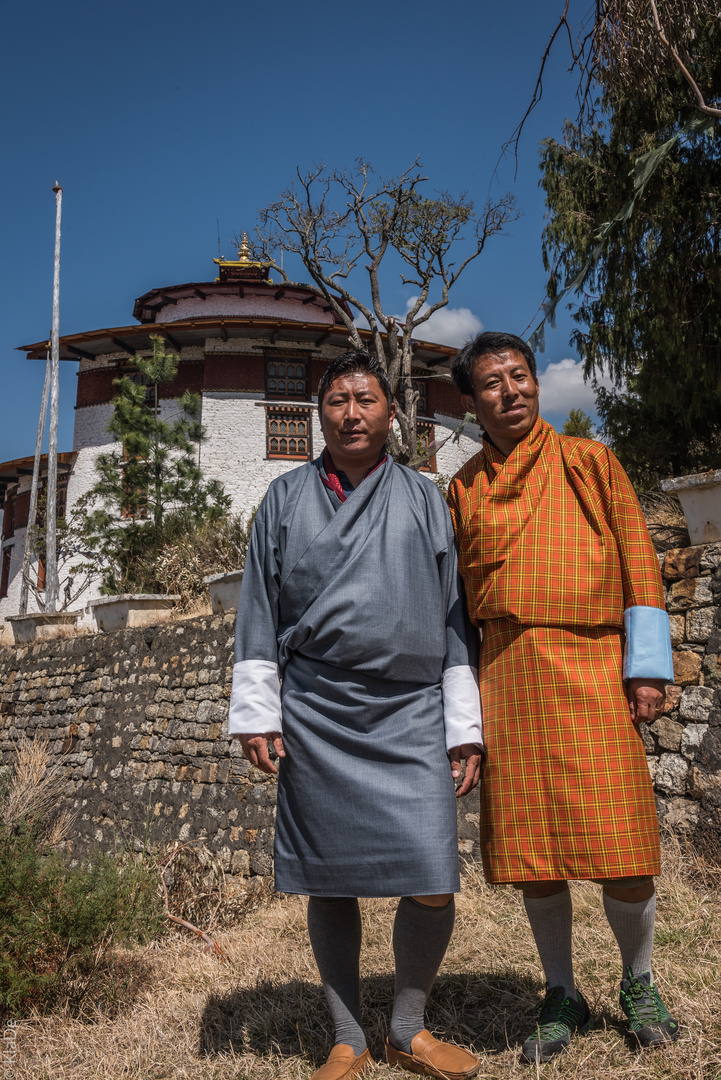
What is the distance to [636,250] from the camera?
766cm

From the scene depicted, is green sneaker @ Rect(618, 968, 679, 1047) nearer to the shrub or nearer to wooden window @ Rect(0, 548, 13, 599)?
the shrub

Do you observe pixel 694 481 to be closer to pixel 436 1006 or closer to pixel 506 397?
pixel 506 397

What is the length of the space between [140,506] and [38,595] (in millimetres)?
5657

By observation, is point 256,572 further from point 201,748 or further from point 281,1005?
point 201,748

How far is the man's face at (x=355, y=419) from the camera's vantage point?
2322 mm

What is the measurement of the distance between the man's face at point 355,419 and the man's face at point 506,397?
315 millimetres

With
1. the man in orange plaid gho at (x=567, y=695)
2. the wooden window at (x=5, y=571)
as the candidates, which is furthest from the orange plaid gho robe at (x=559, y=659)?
the wooden window at (x=5, y=571)

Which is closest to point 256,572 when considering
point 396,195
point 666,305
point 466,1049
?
point 466,1049

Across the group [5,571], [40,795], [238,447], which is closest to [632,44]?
[40,795]

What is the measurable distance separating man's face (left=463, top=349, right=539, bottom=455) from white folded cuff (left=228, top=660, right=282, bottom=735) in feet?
3.20

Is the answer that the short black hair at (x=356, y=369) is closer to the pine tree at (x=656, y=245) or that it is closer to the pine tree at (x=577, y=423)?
the pine tree at (x=656, y=245)

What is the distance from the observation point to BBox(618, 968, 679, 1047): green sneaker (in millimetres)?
2010

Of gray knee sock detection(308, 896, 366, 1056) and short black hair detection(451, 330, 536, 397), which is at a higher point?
short black hair detection(451, 330, 536, 397)

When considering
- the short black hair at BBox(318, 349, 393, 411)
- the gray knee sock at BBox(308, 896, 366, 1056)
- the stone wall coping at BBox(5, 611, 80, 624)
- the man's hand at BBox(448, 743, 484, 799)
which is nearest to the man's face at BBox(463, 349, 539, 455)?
the short black hair at BBox(318, 349, 393, 411)
